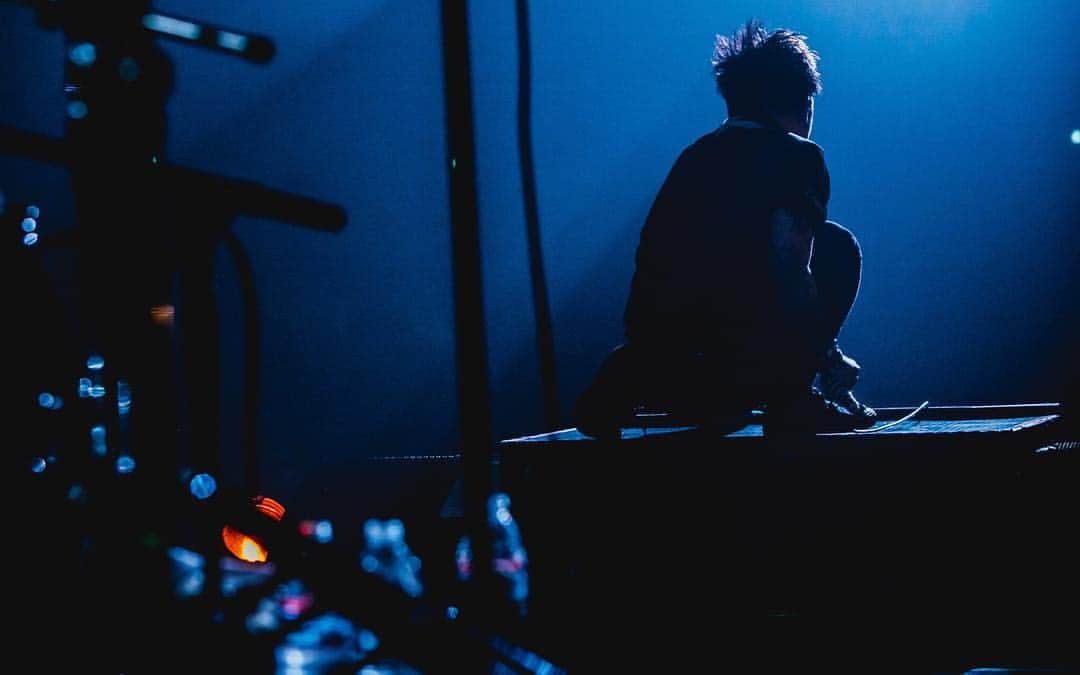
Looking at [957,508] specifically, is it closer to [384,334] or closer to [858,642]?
[858,642]

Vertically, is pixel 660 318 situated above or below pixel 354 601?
above

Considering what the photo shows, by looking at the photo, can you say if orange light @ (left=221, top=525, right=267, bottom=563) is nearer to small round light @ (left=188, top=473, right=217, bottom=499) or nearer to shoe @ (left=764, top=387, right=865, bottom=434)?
small round light @ (left=188, top=473, right=217, bottom=499)

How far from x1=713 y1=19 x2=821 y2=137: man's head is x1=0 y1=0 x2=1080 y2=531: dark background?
1833 millimetres

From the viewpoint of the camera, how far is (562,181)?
3.95 meters

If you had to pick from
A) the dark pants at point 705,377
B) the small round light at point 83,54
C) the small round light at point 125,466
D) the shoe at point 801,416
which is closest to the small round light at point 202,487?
the small round light at point 125,466

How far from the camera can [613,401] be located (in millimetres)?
1821

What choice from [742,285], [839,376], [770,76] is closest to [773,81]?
[770,76]

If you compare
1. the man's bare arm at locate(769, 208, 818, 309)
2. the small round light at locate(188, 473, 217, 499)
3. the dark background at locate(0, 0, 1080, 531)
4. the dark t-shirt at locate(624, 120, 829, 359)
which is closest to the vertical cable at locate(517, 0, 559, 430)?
the dark background at locate(0, 0, 1080, 531)

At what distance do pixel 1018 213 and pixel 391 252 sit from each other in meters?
2.93

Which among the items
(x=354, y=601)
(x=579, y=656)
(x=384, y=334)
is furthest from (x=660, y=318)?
(x=384, y=334)

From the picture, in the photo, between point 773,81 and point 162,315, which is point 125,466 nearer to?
point 162,315

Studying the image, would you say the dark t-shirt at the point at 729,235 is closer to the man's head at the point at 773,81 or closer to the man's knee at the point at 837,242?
the man's head at the point at 773,81

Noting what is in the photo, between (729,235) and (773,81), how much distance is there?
42cm

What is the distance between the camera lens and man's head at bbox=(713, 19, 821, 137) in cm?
199
